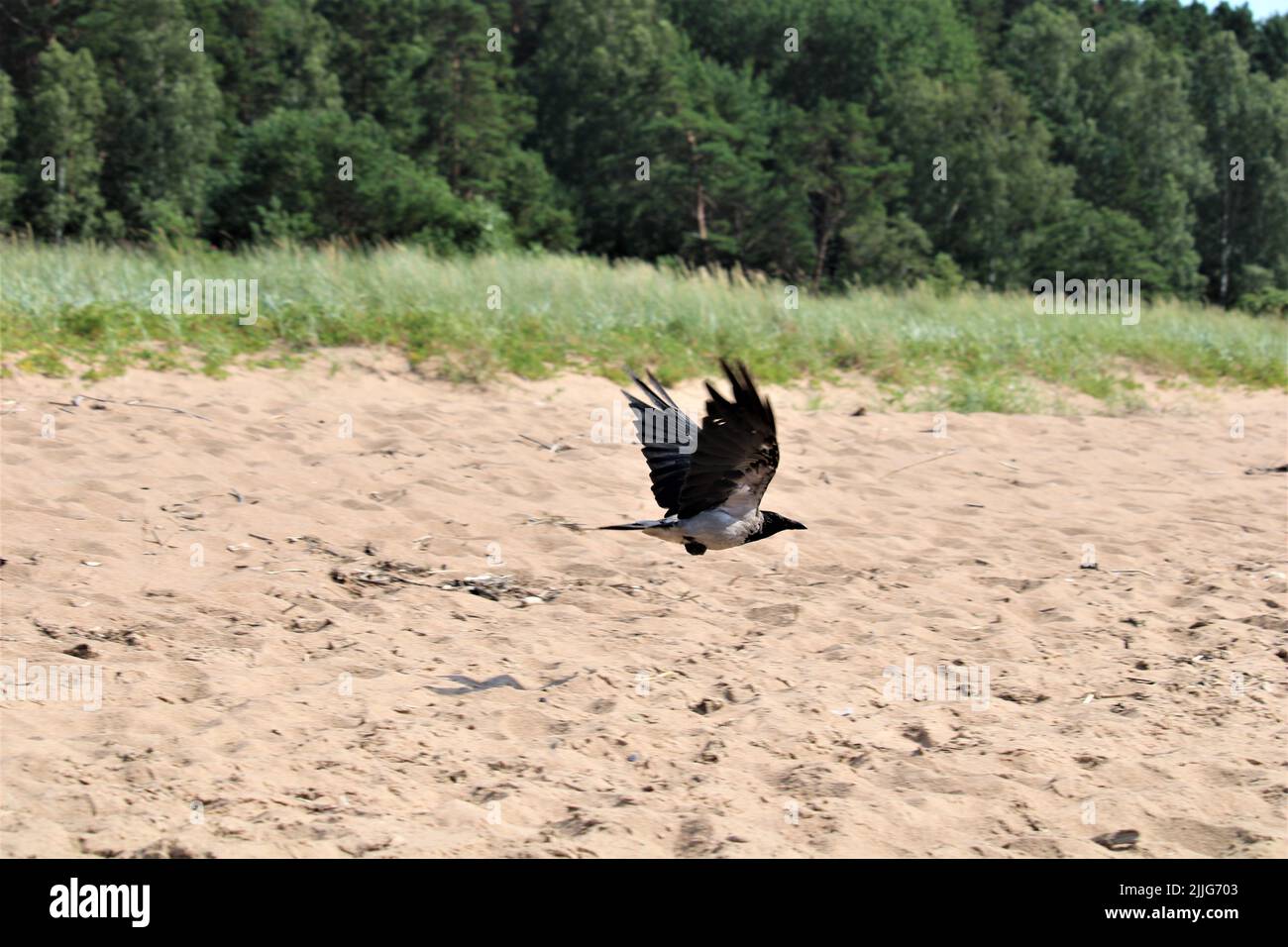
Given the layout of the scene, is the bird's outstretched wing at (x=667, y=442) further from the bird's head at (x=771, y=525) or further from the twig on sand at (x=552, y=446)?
the twig on sand at (x=552, y=446)

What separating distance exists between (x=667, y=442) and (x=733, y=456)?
2.02 feet

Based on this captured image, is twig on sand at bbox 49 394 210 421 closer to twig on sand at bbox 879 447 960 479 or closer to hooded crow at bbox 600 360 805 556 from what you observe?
hooded crow at bbox 600 360 805 556

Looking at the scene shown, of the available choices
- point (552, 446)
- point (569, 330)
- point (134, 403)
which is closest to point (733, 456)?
point (552, 446)

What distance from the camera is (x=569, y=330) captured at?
33.2ft

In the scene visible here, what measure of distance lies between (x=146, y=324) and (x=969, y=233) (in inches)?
971

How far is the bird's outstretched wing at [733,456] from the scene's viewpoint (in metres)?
4.41

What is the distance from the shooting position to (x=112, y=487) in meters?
6.37

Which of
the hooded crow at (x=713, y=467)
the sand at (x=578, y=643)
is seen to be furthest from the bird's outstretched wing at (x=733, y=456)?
the sand at (x=578, y=643)

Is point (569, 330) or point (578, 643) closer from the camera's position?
point (578, 643)

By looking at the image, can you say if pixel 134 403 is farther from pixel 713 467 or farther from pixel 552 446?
pixel 713 467

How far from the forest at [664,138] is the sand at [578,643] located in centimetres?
1254
